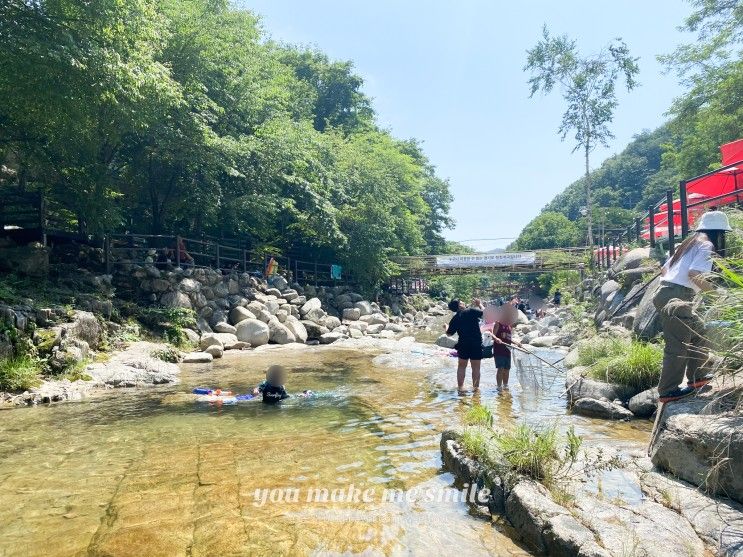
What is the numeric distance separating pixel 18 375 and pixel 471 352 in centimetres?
747

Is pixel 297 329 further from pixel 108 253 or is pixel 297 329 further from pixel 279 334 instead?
pixel 108 253

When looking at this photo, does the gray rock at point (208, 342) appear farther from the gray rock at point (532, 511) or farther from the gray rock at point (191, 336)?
the gray rock at point (532, 511)

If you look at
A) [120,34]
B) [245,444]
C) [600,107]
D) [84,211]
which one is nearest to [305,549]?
[245,444]

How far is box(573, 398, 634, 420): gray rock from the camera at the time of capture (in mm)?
5789

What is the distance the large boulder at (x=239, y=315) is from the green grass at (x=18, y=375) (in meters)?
9.80

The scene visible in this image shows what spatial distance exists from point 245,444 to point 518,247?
84.3 metres

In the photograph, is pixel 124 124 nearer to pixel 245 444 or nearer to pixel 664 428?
pixel 245 444

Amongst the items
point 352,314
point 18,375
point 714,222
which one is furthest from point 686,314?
point 352,314

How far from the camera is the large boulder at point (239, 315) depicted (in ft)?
60.6

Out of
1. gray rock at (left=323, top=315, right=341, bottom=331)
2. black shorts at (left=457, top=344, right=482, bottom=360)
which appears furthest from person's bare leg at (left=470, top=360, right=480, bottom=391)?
gray rock at (left=323, top=315, right=341, bottom=331)

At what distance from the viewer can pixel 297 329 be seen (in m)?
18.9

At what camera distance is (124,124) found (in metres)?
15.3

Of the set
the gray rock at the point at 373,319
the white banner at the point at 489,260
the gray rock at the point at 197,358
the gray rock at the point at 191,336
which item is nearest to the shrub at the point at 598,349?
the gray rock at the point at 197,358

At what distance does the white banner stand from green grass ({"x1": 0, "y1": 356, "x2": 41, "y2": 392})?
94.4 ft
